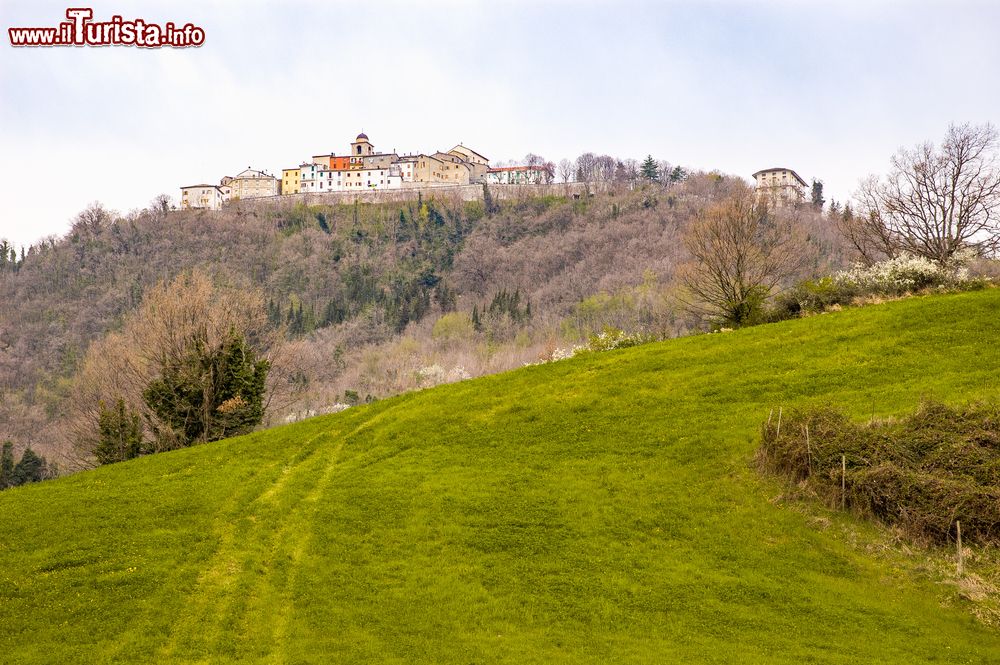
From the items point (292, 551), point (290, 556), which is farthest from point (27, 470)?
point (290, 556)

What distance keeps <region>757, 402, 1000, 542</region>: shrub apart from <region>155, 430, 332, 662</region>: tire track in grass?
14.0 m

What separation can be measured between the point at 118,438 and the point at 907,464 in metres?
39.2

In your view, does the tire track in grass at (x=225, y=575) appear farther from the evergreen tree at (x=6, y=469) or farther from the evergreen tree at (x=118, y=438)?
the evergreen tree at (x=6, y=469)

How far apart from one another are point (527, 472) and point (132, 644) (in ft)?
38.6

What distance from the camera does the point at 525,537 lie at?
20766mm

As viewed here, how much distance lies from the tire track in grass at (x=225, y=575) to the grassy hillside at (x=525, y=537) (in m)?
0.06

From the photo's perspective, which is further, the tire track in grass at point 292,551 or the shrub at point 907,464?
the shrub at point 907,464

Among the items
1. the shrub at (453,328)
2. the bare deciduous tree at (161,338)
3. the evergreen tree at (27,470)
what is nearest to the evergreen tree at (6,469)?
the evergreen tree at (27,470)

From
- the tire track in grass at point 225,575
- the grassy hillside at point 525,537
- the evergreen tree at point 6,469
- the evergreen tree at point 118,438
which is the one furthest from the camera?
the evergreen tree at point 6,469

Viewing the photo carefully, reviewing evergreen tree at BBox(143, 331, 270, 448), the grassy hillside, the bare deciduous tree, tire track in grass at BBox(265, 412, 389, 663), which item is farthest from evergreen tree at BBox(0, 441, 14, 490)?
→ tire track in grass at BBox(265, 412, 389, 663)

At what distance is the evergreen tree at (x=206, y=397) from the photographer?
42.4 meters

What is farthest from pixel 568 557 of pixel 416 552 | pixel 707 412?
pixel 707 412

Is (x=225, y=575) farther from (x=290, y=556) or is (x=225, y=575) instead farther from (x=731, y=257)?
(x=731, y=257)

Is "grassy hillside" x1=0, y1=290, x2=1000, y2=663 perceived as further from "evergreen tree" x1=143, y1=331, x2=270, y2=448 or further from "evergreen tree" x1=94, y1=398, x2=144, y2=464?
"evergreen tree" x1=94, y1=398, x2=144, y2=464
